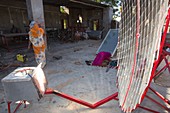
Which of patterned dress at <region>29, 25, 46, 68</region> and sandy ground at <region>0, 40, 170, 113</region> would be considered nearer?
sandy ground at <region>0, 40, 170, 113</region>

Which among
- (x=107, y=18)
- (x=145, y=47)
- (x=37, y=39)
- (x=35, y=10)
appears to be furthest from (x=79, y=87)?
(x=107, y=18)

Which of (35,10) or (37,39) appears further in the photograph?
(35,10)

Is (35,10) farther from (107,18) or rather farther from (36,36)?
(107,18)

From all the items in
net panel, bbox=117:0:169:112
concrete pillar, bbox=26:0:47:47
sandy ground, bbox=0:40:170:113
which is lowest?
sandy ground, bbox=0:40:170:113

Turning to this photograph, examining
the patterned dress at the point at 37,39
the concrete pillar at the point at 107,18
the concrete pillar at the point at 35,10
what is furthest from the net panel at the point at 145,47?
the concrete pillar at the point at 107,18

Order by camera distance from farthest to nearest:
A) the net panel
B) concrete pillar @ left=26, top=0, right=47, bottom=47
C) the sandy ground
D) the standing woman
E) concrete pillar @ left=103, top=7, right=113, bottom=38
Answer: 1. concrete pillar @ left=103, top=7, right=113, bottom=38
2. concrete pillar @ left=26, top=0, right=47, bottom=47
3. the standing woman
4. the sandy ground
5. the net panel

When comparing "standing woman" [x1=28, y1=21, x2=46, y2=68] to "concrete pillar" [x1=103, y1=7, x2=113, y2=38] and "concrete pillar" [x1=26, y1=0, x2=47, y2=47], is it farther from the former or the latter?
"concrete pillar" [x1=103, y1=7, x2=113, y2=38]

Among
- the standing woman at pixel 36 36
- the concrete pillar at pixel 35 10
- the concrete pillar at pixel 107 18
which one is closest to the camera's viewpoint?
the standing woman at pixel 36 36

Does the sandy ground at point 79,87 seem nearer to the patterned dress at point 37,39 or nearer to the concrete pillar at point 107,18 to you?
the patterned dress at point 37,39

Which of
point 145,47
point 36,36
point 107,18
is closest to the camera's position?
point 145,47

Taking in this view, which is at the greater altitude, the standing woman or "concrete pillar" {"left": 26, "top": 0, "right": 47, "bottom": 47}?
"concrete pillar" {"left": 26, "top": 0, "right": 47, "bottom": 47}

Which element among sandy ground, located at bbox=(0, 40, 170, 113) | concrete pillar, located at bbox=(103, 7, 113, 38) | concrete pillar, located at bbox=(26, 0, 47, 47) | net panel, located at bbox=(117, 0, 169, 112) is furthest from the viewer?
concrete pillar, located at bbox=(103, 7, 113, 38)

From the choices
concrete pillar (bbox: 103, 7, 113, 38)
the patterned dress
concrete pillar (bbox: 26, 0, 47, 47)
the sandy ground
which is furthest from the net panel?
concrete pillar (bbox: 103, 7, 113, 38)

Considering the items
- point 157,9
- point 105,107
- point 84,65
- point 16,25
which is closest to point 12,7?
point 16,25
